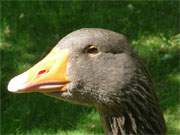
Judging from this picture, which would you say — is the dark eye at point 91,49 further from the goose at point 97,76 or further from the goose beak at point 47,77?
the goose beak at point 47,77

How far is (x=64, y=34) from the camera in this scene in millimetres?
7598

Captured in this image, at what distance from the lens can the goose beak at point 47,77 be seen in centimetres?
350

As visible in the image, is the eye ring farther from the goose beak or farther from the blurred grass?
the blurred grass

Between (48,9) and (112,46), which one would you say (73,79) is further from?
(48,9)

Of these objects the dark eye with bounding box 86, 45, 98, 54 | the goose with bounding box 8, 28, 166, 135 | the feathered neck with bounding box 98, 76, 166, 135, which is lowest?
the feathered neck with bounding box 98, 76, 166, 135

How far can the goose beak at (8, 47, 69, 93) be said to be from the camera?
350cm

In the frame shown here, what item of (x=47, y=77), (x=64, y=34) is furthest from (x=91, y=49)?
(x=64, y=34)

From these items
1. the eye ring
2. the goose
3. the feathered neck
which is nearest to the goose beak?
the goose

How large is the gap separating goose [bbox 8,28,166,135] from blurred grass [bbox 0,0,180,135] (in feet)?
7.59

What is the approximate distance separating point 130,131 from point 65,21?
4349mm

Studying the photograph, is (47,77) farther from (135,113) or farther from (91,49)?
(135,113)

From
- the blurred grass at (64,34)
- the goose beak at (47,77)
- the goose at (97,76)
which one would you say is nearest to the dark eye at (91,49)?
the goose at (97,76)

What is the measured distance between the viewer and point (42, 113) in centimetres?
621

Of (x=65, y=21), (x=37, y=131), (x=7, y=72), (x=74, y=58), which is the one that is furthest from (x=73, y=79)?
(x=65, y=21)
